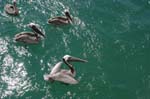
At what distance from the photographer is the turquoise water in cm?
1416

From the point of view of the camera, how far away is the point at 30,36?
1537 centimetres

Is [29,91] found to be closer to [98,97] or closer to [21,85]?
[21,85]

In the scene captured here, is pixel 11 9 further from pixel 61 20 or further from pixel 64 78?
pixel 64 78

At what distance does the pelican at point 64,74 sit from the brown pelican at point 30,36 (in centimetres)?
148

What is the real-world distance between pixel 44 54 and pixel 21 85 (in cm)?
176

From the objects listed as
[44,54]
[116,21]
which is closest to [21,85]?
[44,54]

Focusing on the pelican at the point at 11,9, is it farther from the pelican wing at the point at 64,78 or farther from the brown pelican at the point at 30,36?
the pelican wing at the point at 64,78

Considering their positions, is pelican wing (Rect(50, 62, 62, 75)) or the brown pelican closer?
pelican wing (Rect(50, 62, 62, 75))

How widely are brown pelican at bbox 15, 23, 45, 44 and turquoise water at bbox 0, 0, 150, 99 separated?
0.22 m

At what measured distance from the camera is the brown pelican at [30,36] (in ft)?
49.9

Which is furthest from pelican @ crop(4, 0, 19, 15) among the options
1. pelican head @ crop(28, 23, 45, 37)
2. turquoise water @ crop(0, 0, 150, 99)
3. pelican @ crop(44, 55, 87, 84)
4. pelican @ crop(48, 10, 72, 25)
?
pelican @ crop(44, 55, 87, 84)

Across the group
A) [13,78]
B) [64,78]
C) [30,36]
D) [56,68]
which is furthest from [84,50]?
[13,78]

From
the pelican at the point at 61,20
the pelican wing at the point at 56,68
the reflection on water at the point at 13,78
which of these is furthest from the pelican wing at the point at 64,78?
the pelican at the point at 61,20

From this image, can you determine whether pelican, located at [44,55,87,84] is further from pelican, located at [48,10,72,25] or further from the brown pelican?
pelican, located at [48,10,72,25]
